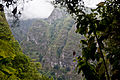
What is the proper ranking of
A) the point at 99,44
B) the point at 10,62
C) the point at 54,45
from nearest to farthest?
the point at 99,44, the point at 10,62, the point at 54,45

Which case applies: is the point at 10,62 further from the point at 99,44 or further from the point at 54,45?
the point at 54,45

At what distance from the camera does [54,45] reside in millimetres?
93562

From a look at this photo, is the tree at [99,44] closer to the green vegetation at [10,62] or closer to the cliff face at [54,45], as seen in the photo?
the green vegetation at [10,62]

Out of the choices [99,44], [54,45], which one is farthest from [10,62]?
[54,45]

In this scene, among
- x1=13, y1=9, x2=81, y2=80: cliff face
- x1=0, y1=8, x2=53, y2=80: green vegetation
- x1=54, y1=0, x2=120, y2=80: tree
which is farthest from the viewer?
x1=13, y1=9, x2=81, y2=80: cliff face

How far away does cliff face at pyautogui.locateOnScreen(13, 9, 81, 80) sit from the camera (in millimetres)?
76375

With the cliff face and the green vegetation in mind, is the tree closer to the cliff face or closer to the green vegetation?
the green vegetation

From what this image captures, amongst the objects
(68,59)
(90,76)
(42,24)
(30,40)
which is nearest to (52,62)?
(68,59)

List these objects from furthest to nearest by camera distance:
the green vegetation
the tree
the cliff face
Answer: the cliff face
the green vegetation
the tree

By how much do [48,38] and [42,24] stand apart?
23935 mm

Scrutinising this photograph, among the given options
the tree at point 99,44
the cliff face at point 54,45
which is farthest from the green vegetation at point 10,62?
the cliff face at point 54,45

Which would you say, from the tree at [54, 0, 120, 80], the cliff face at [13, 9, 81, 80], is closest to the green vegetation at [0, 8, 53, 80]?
the tree at [54, 0, 120, 80]

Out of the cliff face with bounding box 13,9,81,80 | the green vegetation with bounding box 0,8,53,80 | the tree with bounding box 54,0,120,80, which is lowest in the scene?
the cliff face with bounding box 13,9,81,80

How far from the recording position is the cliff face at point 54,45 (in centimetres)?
7638
